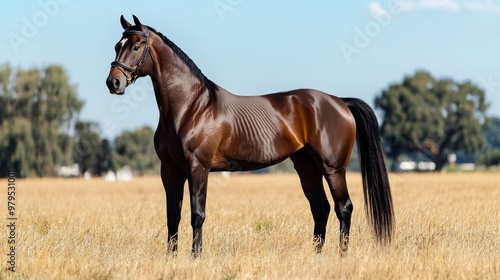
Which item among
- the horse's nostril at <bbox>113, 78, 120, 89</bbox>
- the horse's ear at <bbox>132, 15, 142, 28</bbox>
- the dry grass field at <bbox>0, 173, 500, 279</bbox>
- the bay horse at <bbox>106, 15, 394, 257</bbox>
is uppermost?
the horse's ear at <bbox>132, 15, 142, 28</bbox>

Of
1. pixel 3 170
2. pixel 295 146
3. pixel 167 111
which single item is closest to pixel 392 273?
pixel 295 146

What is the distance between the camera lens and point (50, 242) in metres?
9.92

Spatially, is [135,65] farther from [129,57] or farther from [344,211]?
[344,211]

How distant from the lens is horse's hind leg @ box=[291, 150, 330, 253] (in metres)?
10.6

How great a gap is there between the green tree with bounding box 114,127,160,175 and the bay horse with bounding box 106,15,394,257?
265 ft

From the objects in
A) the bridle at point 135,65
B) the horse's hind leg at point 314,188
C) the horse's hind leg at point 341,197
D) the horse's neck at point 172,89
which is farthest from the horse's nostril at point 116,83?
the horse's hind leg at point 341,197

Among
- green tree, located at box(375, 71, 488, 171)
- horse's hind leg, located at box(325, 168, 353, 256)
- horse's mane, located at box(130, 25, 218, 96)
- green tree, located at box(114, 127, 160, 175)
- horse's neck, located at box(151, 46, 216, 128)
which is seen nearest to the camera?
horse's neck, located at box(151, 46, 216, 128)

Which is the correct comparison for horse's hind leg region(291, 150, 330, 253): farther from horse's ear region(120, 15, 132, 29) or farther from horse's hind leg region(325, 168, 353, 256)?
horse's ear region(120, 15, 132, 29)

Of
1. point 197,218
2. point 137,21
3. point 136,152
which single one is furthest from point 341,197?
point 136,152

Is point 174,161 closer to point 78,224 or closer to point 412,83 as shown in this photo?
point 78,224

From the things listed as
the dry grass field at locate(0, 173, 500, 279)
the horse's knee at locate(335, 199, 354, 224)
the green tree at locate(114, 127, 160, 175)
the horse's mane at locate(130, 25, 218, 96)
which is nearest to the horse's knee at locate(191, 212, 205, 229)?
the dry grass field at locate(0, 173, 500, 279)

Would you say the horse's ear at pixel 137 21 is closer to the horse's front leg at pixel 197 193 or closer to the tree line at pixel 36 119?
the horse's front leg at pixel 197 193

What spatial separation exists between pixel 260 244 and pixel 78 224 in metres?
3.95

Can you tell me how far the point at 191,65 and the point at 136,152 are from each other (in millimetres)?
88891
